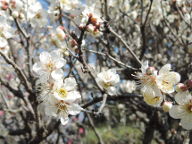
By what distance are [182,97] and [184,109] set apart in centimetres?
10

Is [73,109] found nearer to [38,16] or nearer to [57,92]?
[57,92]

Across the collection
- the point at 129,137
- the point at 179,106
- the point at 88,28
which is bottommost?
the point at 129,137

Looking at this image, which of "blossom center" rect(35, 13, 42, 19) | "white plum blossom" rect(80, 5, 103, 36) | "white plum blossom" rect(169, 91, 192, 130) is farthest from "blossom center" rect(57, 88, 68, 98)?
"blossom center" rect(35, 13, 42, 19)

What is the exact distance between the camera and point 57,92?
1.81 m

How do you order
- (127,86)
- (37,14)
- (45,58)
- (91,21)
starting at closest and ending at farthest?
(45,58), (91,21), (37,14), (127,86)

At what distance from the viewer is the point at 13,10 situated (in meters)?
2.72

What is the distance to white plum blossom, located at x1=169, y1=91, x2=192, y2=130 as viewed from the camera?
181 centimetres

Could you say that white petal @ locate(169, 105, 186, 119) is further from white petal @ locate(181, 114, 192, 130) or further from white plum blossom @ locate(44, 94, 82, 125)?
white plum blossom @ locate(44, 94, 82, 125)

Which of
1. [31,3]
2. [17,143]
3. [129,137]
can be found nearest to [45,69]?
[31,3]

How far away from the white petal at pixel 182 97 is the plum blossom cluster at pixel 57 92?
0.54m

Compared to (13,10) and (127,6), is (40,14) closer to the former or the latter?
(13,10)

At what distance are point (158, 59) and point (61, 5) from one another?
2.29 meters

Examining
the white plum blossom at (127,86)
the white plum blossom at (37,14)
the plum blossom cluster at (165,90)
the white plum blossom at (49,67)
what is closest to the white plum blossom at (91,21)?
the white plum blossom at (49,67)

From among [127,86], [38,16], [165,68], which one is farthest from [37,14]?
[127,86]
